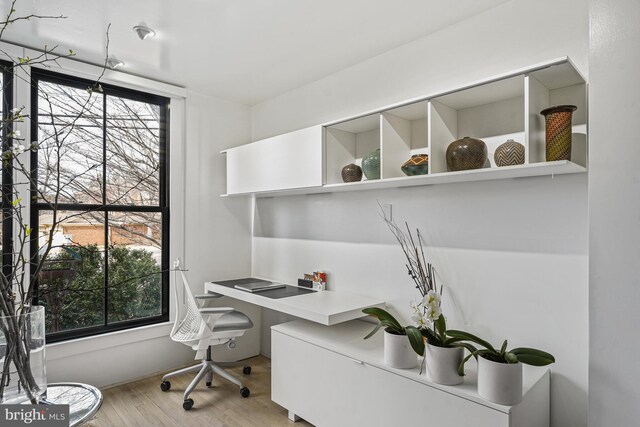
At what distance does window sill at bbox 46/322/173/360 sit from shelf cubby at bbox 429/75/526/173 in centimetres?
266

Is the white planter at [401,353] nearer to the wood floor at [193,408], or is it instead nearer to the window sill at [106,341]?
the wood floor at [193,408]

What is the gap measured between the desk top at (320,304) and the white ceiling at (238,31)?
1782 mm

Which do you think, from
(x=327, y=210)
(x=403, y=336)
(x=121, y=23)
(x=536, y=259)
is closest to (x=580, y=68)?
(x=536, y=259)

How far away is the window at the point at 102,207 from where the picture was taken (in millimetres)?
2768

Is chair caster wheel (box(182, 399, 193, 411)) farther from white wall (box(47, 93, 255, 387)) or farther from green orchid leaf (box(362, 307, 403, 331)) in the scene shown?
green orchid leaf (box(362, 307, 403, 331))

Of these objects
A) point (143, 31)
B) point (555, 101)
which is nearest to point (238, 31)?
point (143, 31)

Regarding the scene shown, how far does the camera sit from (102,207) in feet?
9.50

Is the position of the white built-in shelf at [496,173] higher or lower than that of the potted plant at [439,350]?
higher

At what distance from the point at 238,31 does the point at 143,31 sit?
589 millimetres

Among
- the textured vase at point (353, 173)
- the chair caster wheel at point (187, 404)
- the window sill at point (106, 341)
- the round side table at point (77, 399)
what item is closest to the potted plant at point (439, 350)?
the textured vase at point (353, 173)

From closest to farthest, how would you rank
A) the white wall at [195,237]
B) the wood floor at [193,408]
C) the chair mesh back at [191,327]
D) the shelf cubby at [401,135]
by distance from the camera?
the shelf cubby at [401,135]
the wood floor at [193,408]
the chair mesh back at [191,327]
the white wall at [195,237]

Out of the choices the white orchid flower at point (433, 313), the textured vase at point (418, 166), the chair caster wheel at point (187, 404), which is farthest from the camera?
the chair caster wheel at point (187, 404)

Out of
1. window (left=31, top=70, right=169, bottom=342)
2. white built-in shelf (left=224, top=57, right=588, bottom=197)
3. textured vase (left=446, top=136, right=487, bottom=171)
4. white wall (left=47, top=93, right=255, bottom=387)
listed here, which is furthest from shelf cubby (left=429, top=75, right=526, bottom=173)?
white wall (left=47, top=93, right=255, bottom=387)

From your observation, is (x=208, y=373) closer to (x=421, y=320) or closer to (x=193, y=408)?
(x=193, y=408)
